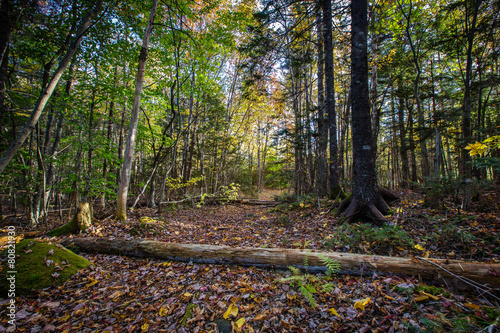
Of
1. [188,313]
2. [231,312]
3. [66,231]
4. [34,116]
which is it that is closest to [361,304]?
[231,312]

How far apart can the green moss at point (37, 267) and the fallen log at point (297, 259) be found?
32.9 inches

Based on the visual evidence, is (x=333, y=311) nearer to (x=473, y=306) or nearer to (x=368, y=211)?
(x=473, y=306)

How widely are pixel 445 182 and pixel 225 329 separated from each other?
20.4 feet

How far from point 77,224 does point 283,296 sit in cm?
627

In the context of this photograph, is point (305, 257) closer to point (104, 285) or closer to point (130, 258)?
point (104, 285)

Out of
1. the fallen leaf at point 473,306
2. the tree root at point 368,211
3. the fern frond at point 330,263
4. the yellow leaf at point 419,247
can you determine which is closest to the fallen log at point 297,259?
the fern frond at point 330,263

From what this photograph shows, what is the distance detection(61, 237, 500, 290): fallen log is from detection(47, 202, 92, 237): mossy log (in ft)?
2.16

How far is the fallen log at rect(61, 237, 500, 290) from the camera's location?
248 cm

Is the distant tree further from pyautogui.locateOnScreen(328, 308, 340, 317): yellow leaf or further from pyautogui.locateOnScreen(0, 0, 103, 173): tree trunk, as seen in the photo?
pyautogui.locateOnScreen(0, 0, 103, 173): tree trunk

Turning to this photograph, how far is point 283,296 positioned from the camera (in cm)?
274

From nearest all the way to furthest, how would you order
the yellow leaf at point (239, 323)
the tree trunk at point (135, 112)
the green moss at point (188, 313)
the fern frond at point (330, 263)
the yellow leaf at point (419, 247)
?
1. the yellow leaf at point (239, 323)
2. the green moss at point (188, 313)
3. the fern frond at point (330, 263)
4. the yellow leaf at point (419, 247)
5. the tree trunk at point (135, 112)

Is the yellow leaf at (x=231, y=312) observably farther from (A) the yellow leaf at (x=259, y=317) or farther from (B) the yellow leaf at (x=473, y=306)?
(B) the yellow leaf at (x=473, y=306)

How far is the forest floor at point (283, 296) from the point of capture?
2158 millimetres

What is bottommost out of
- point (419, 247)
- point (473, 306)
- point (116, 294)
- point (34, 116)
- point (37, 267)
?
point (116, 294)
